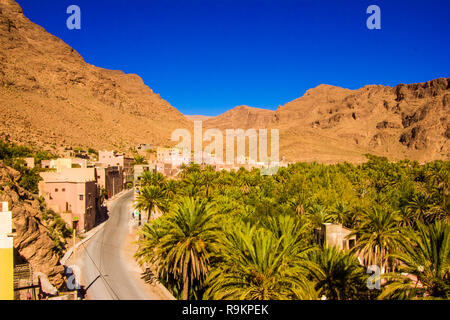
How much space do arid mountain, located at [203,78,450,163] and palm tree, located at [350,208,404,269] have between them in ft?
287

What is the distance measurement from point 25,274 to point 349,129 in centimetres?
17018

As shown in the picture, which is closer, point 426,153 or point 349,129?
point 426,153

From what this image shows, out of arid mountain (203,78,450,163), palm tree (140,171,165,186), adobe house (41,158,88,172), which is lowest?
palm tree (140,171,165,186)

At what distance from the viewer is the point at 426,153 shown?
121 metres

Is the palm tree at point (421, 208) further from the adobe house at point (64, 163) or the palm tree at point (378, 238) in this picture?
the adobe house at point (64, 163)

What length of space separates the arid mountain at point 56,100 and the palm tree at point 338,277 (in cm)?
6043

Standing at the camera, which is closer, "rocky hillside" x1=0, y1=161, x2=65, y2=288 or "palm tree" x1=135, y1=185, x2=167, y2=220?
"rocky hillside" x1=0, y1=161, x2=65, y2=288

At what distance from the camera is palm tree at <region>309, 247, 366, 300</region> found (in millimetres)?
10781

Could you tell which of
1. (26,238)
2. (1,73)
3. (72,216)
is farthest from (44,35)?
(26,238)

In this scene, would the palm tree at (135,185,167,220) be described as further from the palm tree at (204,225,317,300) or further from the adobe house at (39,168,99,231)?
the palm tree at (204,225,317,300)

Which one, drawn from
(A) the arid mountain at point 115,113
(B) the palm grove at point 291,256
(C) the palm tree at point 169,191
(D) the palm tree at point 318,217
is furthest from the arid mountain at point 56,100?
(B) the palm grove at point 291,256

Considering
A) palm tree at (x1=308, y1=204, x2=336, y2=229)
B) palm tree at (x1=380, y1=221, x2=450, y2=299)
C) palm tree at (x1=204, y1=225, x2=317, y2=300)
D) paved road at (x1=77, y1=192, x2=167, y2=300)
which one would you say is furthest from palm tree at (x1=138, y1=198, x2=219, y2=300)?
palm tree at (x1=308, y1=204, x2=336, y2=229)
